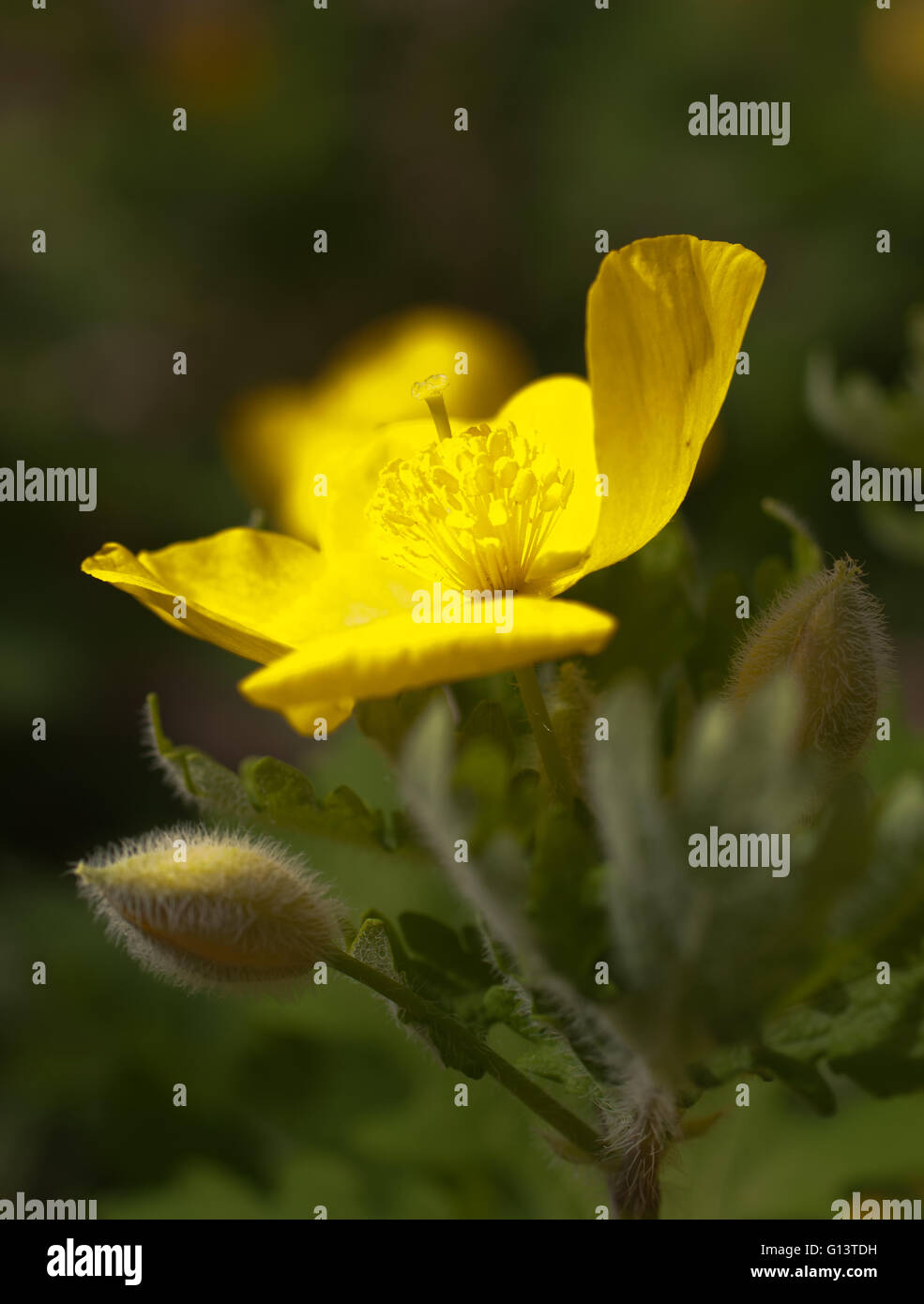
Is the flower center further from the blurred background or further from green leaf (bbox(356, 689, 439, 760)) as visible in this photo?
the blurred background

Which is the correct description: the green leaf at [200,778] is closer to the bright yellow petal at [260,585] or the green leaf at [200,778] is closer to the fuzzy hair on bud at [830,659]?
the bright yellow petal at [260,585]

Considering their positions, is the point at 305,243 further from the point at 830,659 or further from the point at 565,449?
the point at 830,659

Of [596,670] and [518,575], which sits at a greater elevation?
[518,575]

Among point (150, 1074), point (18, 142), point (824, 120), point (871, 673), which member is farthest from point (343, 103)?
point (871, 673)

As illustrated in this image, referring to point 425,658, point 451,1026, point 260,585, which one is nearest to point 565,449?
point 260,585

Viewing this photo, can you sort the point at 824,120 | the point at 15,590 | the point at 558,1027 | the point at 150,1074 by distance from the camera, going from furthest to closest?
the point at 824,120
the point at 15,590
the point at 150,1074
the point at 558,1027

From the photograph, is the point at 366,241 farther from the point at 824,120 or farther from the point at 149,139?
the point at 824,120

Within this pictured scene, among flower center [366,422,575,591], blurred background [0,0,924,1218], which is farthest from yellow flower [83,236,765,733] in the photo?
blurred background [0,0,924,1218]

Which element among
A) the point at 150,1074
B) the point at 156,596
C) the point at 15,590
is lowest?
the point at 150,1074
